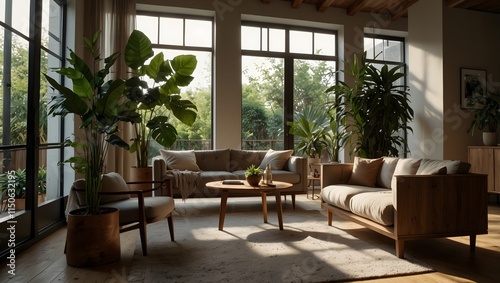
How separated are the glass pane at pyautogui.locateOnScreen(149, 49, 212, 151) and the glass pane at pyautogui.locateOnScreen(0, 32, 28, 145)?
3.15 metres

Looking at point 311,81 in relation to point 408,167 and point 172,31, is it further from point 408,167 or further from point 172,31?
point 408,167

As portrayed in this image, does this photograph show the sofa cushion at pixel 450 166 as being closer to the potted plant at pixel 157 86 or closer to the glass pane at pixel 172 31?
the potted plant at pixel 157 86

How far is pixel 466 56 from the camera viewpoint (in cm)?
581

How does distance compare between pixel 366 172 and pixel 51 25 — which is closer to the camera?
pixel 366 172

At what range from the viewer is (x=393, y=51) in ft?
24.4

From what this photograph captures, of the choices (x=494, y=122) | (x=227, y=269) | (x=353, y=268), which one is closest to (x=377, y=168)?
(x=353, y=268)

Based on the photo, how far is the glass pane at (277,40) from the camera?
6.68 metres

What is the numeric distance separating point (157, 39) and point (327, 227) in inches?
172

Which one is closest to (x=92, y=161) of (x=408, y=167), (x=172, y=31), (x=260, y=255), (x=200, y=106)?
(x=260, y=255)

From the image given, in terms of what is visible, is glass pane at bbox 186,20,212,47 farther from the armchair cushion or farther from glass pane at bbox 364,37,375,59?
the armchair cushion

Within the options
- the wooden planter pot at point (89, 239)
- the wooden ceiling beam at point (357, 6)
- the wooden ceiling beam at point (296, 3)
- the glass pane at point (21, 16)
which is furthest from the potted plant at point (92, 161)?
the wooden ceiling beam at point (357, 6)

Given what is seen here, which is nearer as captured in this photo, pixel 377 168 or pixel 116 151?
pixel 377 168

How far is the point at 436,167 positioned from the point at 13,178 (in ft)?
11.8

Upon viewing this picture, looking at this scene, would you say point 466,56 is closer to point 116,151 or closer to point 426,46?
point 426,46
